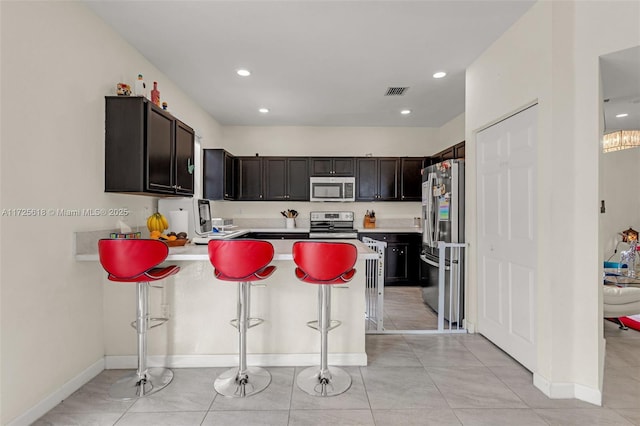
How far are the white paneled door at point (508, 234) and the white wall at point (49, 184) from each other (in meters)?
3.32

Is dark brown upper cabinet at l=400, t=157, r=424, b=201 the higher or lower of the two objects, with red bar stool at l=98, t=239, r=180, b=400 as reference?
higher

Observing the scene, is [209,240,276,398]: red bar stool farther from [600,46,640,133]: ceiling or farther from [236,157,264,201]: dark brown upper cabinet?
[236,157,264,201]: dark brown upper cabinet

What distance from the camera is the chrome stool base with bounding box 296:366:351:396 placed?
2236 mm

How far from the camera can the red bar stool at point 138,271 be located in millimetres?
2094

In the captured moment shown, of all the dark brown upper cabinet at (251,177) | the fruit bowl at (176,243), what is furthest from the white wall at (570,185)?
the dark brown upper cabinet at (251,177)

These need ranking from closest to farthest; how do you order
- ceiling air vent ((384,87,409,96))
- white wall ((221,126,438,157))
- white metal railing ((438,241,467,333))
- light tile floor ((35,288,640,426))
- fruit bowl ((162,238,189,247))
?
1. light tile floor ((35,288,640,426))
2. fruit bowl ((162,238,189,247))
3. white metal railing ((438,241,467,333))
4. ceiling air vent ((384,87,409,96))
5. white wall ((221,126,438,157))

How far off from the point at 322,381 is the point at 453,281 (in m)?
1.96

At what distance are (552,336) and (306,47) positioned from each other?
302 cm

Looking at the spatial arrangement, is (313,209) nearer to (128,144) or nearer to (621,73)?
(128,144)

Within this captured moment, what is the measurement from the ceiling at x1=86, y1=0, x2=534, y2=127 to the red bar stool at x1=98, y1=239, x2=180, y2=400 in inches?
69.7

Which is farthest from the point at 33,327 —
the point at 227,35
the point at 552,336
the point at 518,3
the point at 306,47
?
the point at 518,3

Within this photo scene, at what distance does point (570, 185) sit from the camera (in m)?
2.17

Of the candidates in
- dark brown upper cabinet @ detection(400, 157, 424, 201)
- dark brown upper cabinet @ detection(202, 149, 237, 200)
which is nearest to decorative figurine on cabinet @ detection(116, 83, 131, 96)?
dark brown upper cabinet @ detection(202, 149, 237, 200)

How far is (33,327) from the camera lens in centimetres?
196
